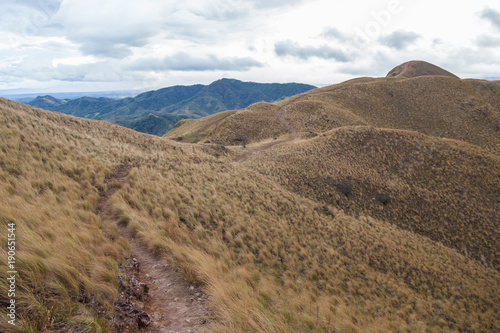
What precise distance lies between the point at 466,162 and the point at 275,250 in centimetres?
3446

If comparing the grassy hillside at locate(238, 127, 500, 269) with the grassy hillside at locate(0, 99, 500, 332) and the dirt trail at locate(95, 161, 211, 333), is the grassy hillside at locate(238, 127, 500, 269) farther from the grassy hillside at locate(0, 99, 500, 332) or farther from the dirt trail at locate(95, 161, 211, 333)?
the dirt trail at locate(95, 161, 211, 333)

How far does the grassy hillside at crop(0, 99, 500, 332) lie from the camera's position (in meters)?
3.78

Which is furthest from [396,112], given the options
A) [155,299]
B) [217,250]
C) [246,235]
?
[155,299]

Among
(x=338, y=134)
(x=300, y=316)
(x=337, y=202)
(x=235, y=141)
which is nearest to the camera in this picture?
(x=300, y=316)

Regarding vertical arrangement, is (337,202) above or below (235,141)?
below

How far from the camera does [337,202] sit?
22484 millimetres

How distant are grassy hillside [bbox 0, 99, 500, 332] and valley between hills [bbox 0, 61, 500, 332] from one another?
2.0 inches

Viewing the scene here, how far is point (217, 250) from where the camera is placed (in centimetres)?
813

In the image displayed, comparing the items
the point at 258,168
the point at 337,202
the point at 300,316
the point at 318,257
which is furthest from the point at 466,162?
the point at 300,316

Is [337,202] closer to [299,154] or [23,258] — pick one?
[299,154]

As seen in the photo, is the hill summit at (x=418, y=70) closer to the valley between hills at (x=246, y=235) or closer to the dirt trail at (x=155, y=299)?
the valley between hills at (x=246, y=235)

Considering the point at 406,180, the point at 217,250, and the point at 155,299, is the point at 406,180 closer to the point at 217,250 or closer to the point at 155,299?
the point at 217,250

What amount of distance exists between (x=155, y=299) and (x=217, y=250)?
353cm

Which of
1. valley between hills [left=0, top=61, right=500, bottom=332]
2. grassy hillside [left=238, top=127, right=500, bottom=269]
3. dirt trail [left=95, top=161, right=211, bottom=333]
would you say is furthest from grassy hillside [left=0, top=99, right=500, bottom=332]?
grassy hillside [left=238, top=127, right=500, bottom=269]
